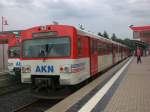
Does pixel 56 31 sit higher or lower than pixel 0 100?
higher

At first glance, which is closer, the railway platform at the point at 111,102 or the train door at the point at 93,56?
the railway platform at the point at 111,102

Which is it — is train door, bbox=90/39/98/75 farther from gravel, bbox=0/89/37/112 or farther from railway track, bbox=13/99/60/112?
railway track, bbox=13/99/60/112

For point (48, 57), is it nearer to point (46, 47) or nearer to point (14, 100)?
point (46, 47)

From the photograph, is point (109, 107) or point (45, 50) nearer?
point (109, 107)

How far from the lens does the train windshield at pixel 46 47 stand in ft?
47.6

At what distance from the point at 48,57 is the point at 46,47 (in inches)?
17.0

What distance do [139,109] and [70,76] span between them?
4723 millimetres

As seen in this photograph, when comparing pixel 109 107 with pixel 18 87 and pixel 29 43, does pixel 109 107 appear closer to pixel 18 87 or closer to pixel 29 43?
pixel 29 43

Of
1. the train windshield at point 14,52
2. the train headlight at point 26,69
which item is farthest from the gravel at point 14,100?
the train windshield at point 14,52

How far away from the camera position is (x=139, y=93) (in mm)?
12969

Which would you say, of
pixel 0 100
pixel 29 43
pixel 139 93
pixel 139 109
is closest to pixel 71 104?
pixel 139 109

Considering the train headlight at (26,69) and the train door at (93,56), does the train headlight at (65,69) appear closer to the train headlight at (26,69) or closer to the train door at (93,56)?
the train headlight at (26,69)

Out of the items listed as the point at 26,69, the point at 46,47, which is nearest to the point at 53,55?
the point at 46,47

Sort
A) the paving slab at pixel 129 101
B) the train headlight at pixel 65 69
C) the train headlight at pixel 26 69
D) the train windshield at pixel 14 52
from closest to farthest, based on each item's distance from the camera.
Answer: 1. the paving slab at pixel 129 101
2. the train headlight at pixel 65 69
3. the train headlight at pixel 26 69
4. the train windshield at pixel 14 52
